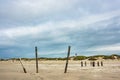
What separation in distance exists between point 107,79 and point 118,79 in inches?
34.9

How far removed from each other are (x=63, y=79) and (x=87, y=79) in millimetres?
1920

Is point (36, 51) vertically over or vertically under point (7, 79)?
over

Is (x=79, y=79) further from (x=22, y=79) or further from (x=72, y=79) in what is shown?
(x=22, y=79)

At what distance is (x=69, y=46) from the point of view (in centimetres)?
2875

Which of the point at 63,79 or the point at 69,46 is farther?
the point at 69,46

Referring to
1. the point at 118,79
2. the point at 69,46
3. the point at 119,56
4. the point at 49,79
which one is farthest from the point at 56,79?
the point at 119,56

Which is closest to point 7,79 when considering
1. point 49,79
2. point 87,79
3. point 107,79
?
point 49,79

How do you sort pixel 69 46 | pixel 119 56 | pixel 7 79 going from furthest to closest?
pixel 119 56
pixel 69 46
pixel 7 79

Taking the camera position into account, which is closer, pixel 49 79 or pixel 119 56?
pixel 49 79

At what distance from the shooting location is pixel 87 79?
60.2ft

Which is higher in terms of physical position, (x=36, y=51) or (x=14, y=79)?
(x=36, y=51)

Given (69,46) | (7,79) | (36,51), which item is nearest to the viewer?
(7,79)

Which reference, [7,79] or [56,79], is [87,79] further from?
[7,79]

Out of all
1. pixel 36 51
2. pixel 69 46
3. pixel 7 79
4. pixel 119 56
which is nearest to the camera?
pixel 7 79
